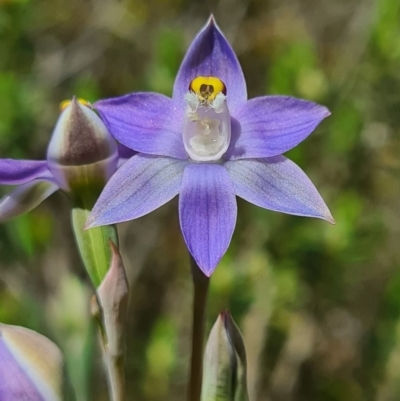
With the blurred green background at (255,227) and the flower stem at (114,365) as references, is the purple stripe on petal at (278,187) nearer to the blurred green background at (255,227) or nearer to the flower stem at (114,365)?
the flower stem at (114,365)

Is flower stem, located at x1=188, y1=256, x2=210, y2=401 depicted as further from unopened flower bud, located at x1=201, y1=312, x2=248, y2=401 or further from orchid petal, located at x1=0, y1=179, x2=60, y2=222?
orchid petal, located at x1=0, y1=179, x2=60, y2=222

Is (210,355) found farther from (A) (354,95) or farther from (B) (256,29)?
(B) (256,29)

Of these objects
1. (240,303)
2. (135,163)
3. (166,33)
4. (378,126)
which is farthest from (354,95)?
(135,163)

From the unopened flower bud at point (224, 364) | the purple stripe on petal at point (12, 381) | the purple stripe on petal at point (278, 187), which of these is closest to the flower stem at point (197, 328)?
the unopened flower bud at point (224, 364)

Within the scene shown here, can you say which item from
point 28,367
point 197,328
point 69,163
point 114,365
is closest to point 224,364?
point 197,328

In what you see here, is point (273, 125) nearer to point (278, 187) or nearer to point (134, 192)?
point (278, 187)

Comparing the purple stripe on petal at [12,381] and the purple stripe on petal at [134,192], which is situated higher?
the purple stripe on petal at [134,192]
